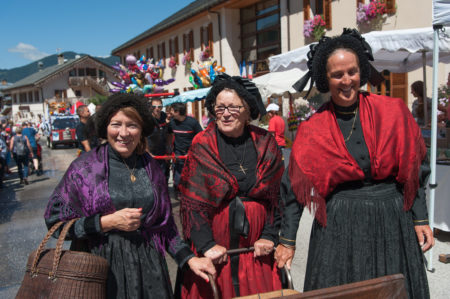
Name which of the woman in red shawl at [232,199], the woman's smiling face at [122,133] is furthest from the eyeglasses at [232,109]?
the woman's smiling face at [122,133]

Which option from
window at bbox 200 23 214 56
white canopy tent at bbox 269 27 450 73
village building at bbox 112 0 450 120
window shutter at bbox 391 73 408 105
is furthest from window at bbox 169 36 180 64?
white canopy tent at bbox 269 27 450 73

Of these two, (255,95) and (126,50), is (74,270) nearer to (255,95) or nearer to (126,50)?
(255,95)

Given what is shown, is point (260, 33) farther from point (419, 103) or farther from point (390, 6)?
point (419, 103)

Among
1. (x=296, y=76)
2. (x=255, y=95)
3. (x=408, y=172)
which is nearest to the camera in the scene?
(x=408, y=172)

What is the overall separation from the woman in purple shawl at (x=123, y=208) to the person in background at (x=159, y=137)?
15.1ft

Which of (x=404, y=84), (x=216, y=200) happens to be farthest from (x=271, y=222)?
(x=404, y=84)

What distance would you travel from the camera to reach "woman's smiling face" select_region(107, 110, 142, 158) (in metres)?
2.08

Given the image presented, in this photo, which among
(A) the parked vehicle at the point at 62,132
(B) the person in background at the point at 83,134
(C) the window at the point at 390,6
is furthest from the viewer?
(A) the parked vehicle at the point at 62,132

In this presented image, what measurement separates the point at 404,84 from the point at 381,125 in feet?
32.1

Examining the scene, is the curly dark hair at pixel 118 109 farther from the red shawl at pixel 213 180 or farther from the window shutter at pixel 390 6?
the window shutter at pixel 390 6

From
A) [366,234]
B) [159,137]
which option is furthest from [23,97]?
[366,234]

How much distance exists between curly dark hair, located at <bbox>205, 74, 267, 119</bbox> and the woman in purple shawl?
0.53 meters

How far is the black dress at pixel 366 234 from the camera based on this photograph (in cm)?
197

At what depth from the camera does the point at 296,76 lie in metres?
9.83
